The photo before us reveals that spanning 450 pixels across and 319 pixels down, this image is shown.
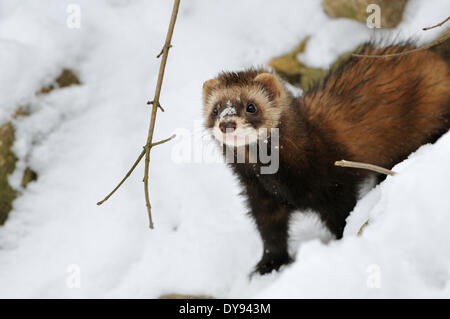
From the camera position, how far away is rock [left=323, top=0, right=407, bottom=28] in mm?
4094

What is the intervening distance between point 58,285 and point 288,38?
325cm

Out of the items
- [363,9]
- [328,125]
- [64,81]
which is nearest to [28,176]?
[64,81]

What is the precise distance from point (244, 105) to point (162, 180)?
1.55 meters

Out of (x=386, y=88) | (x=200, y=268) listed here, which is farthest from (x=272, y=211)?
(x=386, y=88)

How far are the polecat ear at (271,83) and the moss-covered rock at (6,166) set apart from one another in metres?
2.34

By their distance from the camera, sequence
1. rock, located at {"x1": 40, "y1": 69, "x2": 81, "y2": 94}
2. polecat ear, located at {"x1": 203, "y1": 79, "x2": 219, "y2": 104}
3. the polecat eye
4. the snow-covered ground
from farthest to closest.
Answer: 1. rock, located at {"x1": 40, "y1": 69, "x2": 81, "y2": 94}
2. polecat ear, located at {"x1": 203, "y1": 79, "x2": 219, "y2": 104}
3. the polecat eye
4. the snow-covered ground

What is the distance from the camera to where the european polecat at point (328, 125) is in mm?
2699

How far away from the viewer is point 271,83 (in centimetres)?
271

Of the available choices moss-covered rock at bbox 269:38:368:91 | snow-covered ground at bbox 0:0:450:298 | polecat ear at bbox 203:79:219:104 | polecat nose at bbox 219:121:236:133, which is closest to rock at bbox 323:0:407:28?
snow-covered ground at bbox 0:0:450:298

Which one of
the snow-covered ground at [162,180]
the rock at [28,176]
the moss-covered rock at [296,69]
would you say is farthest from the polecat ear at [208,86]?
the rock at [28,176]

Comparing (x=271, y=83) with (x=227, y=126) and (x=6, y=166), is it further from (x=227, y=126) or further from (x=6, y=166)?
(x=6, y=166)

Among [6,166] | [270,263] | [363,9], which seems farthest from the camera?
[363,9]

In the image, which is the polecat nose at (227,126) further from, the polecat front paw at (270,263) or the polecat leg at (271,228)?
the polecat front paw at (270,263)

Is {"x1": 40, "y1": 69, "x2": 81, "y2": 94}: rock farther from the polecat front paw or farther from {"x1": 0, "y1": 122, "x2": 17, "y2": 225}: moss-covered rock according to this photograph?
the polecat front paw
